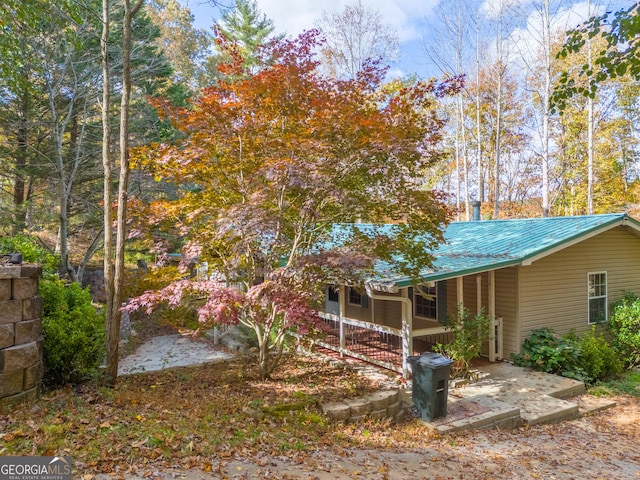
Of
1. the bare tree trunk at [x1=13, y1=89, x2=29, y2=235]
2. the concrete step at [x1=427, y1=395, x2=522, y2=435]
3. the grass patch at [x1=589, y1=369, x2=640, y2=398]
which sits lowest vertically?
the grass patch at [x1=589, y1=369, x2=640, y2=398]

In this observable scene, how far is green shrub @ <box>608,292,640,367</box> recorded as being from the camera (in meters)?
9.55

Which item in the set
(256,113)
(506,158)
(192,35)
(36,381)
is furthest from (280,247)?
(192,35)

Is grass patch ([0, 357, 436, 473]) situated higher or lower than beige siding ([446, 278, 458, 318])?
lower

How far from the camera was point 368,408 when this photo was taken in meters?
5.92

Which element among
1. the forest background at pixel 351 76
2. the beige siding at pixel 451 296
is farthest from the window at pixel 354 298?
the forest background at pixel 351 76

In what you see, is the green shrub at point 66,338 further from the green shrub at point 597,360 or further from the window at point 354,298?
the green shrub at point 597,360

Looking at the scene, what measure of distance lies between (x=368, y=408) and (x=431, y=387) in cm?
98

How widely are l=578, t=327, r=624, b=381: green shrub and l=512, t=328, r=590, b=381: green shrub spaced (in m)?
0.13

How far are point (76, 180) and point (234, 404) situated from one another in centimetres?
1082

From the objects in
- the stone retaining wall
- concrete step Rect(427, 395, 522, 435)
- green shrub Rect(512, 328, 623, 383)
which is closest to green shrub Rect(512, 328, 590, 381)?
green shrub Rect(512, 328, 623, 383)

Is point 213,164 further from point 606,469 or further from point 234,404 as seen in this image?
point 606,469

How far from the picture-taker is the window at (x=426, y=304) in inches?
393

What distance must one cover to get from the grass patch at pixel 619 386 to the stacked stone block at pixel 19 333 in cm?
921

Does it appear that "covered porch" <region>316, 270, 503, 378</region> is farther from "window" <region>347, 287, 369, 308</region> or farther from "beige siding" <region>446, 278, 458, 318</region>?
"window" <region>347, 287, 369, 308</region>
